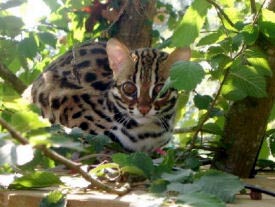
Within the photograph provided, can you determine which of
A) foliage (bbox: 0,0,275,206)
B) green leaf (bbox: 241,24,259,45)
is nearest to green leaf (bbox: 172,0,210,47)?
foliage (bbox: 0,0,275,206)

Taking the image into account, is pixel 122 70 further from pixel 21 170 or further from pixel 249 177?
pixel 21 170

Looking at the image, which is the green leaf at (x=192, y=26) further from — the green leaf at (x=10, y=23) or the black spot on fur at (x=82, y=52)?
the black spot on fur at (x=82, y=52)

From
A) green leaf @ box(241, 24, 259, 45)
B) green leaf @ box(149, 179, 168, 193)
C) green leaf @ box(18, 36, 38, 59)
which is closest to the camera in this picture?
green leaf @ box(149, 179, 168, 193)

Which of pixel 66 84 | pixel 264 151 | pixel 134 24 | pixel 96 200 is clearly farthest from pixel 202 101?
pixel 134 24

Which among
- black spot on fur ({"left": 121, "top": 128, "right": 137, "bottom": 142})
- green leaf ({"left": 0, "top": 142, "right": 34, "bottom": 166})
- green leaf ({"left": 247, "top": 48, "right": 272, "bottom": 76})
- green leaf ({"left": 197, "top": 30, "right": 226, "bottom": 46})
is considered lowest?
black spot on fur ({"left": 121, "top": 128, "right": 137, "bottom": 142})

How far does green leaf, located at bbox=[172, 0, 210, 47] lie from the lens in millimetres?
1350

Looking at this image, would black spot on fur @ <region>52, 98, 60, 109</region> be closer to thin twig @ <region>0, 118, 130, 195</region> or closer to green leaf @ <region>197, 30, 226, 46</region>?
→ green leaf @ <region>197, 30, 226, 46</region>

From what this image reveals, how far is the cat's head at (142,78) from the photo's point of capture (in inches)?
81.4

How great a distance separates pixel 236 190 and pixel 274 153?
0.66m

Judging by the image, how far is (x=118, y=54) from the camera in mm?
2117

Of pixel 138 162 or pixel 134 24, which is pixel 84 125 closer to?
pixel 134 24

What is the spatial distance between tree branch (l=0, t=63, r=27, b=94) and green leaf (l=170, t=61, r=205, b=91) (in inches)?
43.1

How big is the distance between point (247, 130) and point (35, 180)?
1.88ft

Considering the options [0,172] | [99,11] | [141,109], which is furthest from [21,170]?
[99,11]
